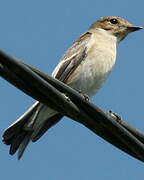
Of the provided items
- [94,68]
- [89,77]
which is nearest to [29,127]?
[89,77]

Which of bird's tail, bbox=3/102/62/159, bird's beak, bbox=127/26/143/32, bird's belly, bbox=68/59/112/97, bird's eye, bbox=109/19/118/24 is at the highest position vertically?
bird's eye, bbox=109/19/118/24

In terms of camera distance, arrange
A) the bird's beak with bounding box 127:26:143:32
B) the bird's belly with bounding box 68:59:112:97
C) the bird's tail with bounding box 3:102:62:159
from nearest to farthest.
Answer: the bird's tail with bounding box 3:102:62:159, the bird's belly with bounding box 68:59:112:97, the bird's beak with bounding box 127:26:143:32

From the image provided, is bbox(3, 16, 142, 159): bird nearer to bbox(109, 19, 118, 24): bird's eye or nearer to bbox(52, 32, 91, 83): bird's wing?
bbox(52, 32, 91, 83): bird's wing

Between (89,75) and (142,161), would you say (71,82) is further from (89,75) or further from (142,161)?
(142,161)

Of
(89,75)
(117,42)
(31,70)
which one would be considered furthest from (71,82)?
(31,70)

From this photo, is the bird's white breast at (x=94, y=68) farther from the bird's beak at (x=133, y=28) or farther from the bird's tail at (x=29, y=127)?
the bird's beak at (x=133, y=28)

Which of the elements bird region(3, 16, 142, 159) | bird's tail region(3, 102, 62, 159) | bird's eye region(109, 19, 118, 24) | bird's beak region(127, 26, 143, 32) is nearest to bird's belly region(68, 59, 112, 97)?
bird region(3, 16, 142, 159)

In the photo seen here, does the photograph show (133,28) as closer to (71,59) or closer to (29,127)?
(71,59)

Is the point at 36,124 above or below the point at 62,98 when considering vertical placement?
above
